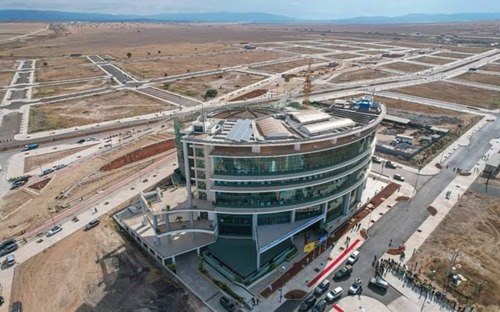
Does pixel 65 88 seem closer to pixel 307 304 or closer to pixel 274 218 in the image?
pixel 274 218

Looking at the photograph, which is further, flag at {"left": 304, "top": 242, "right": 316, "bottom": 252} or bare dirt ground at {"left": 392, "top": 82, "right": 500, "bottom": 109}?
bare dirt ground at {"left": 392, "top": 82, "right": 500, "bottom": 109}

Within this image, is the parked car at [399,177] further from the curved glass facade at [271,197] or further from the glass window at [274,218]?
the glass window at [274,218]

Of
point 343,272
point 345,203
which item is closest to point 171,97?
point 345,203

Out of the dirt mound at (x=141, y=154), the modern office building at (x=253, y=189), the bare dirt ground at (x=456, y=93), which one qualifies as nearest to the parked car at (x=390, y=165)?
the modern office building at (x=253, y=189)

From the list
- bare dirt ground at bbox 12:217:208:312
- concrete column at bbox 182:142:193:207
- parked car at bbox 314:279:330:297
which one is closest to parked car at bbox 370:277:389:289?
parked car at bbox 314:279:330:297

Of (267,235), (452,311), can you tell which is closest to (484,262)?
(452,311)

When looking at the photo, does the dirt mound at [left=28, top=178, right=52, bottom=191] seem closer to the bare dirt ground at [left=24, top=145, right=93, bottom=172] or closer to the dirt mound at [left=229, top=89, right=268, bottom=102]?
the bare dirt ground at [left=24, top=145, right=93, bottom=172]

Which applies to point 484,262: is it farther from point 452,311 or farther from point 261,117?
point 261,117
